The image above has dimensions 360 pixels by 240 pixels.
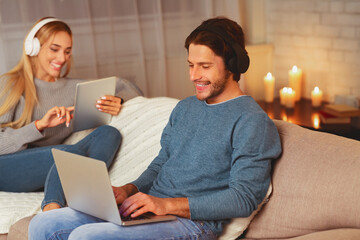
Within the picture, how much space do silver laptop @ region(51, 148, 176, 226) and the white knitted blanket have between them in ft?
1.76

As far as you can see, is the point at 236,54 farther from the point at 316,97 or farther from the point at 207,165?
the point at 316,97

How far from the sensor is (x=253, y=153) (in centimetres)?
142

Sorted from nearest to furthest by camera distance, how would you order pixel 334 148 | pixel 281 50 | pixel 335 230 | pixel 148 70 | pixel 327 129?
pixel 335 230, pixel 334 148, pixel 327 129, pixel 148 70, pixel 281 50

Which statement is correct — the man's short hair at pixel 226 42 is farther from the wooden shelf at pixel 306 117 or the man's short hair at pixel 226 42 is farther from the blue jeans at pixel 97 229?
the wooden shelf at pixel 306 117

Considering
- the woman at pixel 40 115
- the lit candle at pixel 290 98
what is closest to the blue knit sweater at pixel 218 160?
the woman at pixel 40 115

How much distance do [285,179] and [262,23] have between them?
270 centimetres

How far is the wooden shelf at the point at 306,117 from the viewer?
2.97 m

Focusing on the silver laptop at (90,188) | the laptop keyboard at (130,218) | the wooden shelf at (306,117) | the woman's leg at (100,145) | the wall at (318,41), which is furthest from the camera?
the wall at (318,41)

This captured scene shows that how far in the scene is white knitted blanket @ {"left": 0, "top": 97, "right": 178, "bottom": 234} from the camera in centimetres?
199

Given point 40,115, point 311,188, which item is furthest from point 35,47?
point 311,188

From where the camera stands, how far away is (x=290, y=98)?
3555mm

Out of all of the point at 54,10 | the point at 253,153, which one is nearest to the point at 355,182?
the point at 253,153

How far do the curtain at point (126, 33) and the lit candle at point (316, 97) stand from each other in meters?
0.78

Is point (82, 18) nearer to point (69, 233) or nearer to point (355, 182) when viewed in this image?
point (69, 233)
